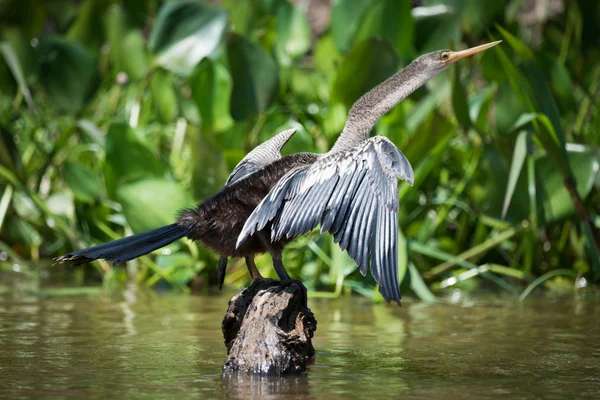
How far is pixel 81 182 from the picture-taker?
708 centimetres

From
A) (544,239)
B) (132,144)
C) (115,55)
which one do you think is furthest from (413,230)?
(115,55)

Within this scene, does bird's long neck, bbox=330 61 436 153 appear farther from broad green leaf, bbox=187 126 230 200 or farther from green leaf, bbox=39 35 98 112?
green leaf, bbox=39 35 98 112

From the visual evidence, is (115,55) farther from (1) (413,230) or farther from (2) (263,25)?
(1) (413,230)

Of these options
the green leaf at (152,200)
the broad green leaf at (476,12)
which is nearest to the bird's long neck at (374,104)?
the green leaf at (152,200)

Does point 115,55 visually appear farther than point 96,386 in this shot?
Yes

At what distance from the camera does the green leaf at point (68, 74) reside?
24.4ft

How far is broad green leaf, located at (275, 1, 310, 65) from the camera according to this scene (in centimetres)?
809

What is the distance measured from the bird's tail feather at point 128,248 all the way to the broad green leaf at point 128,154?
233cm

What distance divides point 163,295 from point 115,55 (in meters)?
2.55

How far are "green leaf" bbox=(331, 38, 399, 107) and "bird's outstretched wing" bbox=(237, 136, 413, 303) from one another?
2.16m

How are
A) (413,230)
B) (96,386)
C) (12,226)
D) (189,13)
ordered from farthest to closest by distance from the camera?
1. (12,226)
2. (189,13)
3. (413,230)
4. (96,386)

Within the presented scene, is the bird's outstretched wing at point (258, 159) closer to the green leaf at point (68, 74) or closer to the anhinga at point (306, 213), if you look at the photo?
the anhinga at point (306, 213)

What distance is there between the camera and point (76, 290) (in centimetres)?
622

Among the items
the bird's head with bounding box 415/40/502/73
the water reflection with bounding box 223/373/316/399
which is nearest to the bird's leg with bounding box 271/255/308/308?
the water reflection with bounding box 223/373/316/399
